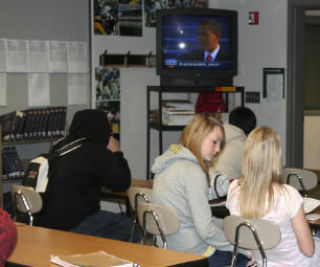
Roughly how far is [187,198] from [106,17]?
3424 mm

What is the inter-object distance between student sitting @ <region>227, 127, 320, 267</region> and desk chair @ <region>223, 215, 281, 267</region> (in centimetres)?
5

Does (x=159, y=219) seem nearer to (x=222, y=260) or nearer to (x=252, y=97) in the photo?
(x=222, y=260)

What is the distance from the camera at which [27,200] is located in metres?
3.62

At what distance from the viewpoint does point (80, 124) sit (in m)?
3.71

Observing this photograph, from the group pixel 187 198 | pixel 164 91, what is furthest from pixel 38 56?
pixel 187 198

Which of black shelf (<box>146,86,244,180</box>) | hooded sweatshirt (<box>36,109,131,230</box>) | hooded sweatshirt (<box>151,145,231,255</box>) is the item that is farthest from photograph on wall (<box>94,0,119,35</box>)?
hooded sweatshirt (<box>151,145,231,255</box>)

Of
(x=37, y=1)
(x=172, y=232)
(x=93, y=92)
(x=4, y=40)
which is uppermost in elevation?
(x=37, y=1)

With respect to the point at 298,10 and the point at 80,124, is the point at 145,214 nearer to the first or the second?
the point at 80,124

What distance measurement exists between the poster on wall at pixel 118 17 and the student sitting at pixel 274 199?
3.54m

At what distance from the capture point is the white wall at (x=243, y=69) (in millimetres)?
Answer: 6312

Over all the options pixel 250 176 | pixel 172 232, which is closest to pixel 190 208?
pixel 172 232

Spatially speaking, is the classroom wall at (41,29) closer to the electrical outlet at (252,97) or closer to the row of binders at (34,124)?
the row of binders at (34,124)

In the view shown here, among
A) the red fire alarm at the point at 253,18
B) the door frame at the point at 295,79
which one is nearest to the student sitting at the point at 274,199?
the door frame at the point at 295,79

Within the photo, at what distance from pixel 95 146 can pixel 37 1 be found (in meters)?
2.71
